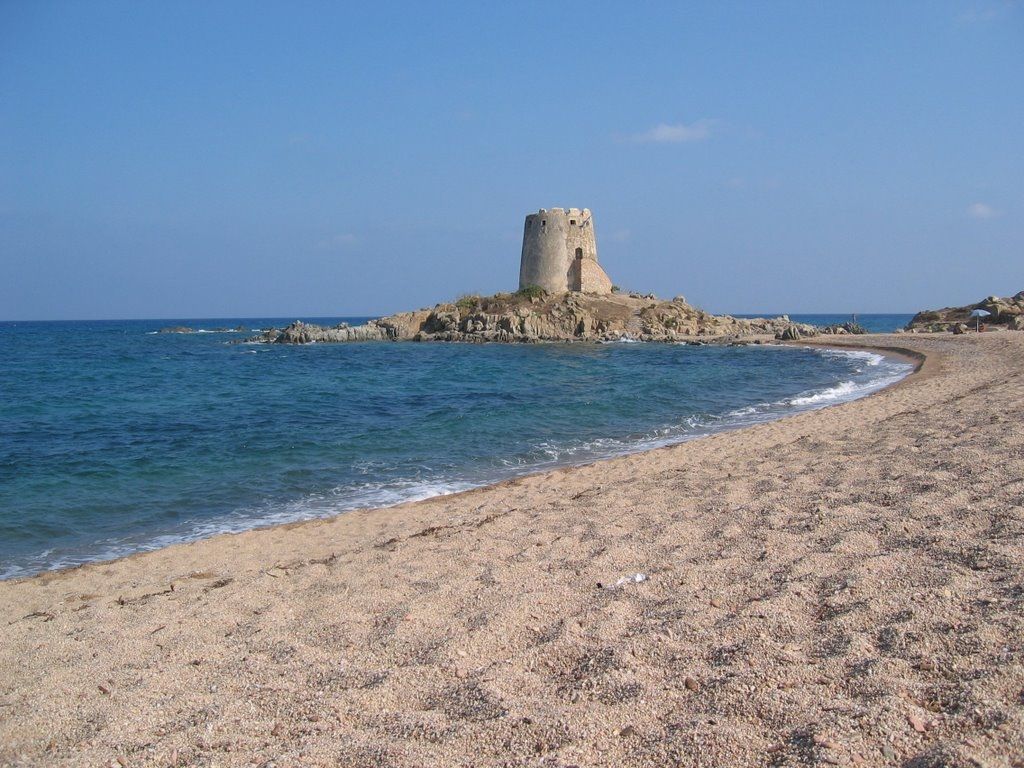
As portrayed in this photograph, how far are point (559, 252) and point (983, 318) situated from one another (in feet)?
92.9

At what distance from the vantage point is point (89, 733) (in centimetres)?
375

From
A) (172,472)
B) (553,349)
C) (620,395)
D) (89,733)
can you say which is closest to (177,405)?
(172,472)

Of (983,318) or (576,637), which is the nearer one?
(576,637)

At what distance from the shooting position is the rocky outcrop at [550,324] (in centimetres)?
5072

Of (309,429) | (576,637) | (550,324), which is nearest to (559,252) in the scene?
(550,324)

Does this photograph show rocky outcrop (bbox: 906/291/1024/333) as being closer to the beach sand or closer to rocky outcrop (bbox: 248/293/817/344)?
rocky outcrop (bbox: 248/293/817/344)

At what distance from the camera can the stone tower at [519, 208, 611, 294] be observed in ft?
184

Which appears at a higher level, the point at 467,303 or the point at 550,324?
the point at 467,303

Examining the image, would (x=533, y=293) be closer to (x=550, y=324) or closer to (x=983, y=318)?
(x=550, y=324)

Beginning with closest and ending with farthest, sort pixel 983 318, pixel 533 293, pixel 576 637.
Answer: pixel 576 637 → pixel 983 318 → pixel 533 293

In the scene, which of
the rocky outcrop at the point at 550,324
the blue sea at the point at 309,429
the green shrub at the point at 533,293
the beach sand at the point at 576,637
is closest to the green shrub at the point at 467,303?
the rocky outcrop at the point at 550,324

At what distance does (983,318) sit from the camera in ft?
158

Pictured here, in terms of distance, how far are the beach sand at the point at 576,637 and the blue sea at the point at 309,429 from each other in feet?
6.98

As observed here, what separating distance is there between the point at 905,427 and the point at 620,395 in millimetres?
10683
